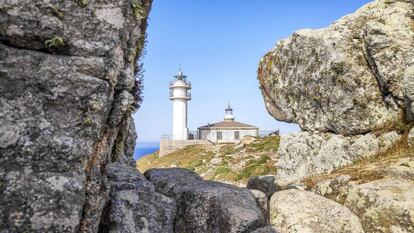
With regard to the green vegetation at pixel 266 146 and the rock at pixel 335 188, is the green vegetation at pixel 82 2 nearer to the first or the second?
the rock at pixel 335 188

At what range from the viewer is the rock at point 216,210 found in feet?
27.3

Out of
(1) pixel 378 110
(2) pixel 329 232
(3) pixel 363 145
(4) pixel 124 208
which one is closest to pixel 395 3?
(1) pixel 378 110

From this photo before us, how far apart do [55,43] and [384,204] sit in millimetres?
8780

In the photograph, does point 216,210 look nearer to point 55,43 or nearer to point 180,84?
point 55,43

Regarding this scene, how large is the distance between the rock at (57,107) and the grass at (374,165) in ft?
27.8

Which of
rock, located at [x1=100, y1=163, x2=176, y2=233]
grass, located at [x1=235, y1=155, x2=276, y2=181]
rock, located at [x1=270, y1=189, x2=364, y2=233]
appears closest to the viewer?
rock, located at [x1=100, y1=163, x2=176, y2=233]

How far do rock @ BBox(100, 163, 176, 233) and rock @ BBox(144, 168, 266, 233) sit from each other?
1.63 feet

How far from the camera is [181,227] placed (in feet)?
27.8

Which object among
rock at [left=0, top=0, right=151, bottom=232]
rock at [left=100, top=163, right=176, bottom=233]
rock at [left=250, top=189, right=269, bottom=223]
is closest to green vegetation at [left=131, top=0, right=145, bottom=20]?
rock at [left=0, top=0, right=151, bottom=232]

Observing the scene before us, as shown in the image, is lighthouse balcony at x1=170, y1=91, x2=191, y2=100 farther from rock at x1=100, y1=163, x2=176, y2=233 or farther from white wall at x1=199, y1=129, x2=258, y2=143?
rock at x1=100, y1=163, x2=176, y2=233

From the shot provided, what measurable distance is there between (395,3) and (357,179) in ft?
29.9

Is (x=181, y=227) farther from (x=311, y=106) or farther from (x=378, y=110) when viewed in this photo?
(x=311, y=106)

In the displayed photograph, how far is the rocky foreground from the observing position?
534cm

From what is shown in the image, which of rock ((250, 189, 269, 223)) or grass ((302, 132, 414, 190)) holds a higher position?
grass ((302, 132, 414, 190))
